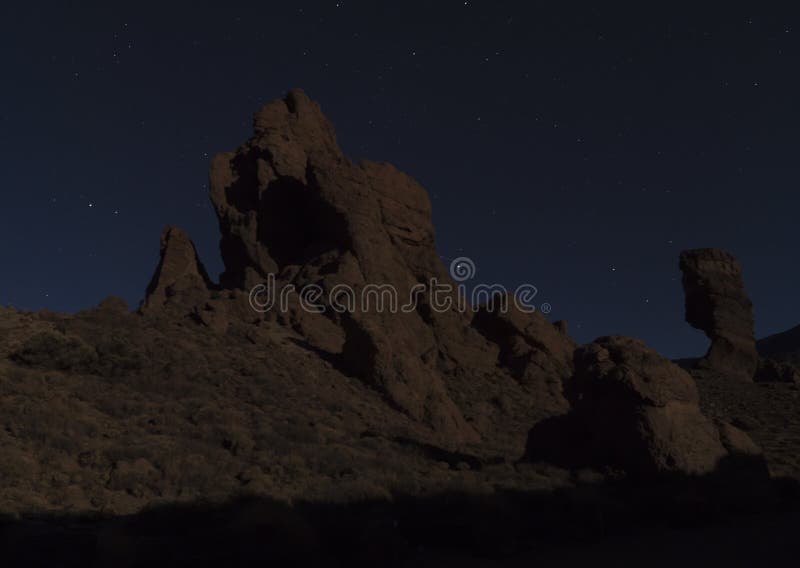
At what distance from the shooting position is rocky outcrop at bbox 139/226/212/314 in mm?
35969

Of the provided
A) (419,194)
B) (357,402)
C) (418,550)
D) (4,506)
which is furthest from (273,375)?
(419,194)

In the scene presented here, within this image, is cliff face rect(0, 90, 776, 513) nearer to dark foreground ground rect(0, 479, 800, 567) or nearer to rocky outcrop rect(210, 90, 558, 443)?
rocky outcrop rect(210, 90, 558, 443)

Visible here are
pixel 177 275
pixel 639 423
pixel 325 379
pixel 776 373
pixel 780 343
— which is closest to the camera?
pixel 639 423

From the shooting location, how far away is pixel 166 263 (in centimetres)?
4247

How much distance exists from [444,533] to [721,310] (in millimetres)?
46711

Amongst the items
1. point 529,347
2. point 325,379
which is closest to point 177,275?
point 325,379

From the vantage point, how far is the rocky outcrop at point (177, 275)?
36.0m

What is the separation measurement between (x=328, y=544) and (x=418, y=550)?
1.15m

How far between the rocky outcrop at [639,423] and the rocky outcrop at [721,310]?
36231mm

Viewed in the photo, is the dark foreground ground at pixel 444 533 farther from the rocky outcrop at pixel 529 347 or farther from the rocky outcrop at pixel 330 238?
the rocky outcrop at pixel 529 347

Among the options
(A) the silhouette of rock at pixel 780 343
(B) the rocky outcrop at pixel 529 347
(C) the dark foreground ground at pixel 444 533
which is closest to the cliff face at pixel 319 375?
(B) the rocky outcrop at pixel 529 347

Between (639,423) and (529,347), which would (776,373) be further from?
(639,423)

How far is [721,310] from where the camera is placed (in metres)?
45.9

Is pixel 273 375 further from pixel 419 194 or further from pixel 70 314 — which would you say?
pixel 419 194
